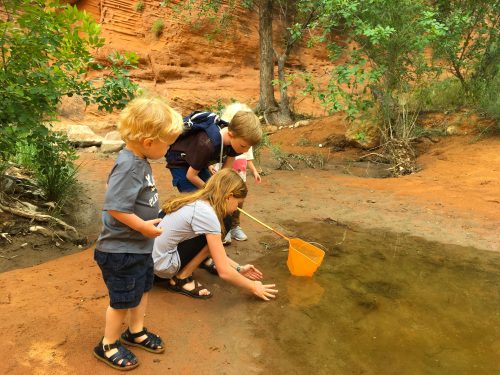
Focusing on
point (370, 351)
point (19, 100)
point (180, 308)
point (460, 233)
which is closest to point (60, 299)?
point (180, 308)

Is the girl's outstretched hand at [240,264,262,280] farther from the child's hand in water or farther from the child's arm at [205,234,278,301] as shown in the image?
the child's hand in water

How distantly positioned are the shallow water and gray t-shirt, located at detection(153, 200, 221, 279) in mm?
613

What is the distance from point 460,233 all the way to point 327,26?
4206 mm

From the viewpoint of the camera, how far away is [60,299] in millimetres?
2617

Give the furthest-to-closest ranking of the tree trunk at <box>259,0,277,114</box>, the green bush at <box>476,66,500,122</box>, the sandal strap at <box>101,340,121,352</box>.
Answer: the tree trunk at <box>259,0,277,114</box> → the green bush at <box>476,66,500,122</box> → the sandal strap at <box>101,340,121,352</box>

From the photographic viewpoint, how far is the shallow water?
7.41 feet

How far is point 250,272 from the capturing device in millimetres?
2963

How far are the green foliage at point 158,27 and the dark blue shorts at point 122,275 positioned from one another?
12.8 m

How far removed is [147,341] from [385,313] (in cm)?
146

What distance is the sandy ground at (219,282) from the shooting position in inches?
85.2

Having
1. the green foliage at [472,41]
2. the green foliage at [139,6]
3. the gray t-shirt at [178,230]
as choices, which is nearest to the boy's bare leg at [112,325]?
the gray t-shirt at [178,230]

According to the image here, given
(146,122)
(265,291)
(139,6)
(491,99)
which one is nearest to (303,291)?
(265,291)

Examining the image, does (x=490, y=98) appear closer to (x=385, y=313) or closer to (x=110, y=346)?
(x=385, y=313)

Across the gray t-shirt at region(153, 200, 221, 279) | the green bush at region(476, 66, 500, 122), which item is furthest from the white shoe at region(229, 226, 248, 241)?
the green bush at region(476, 66, 500, 122)
